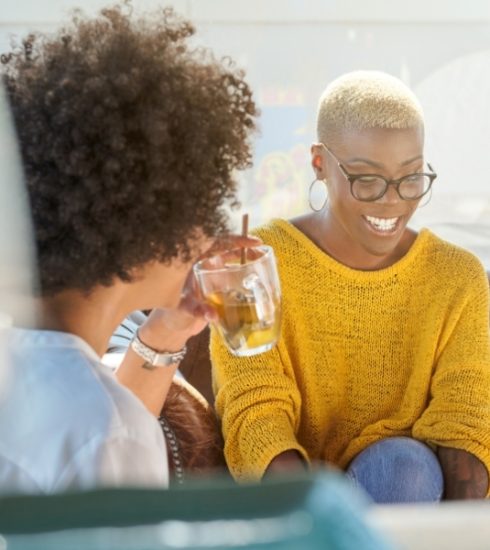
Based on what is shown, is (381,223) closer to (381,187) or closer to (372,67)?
(381,187)

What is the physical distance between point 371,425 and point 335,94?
659 mm

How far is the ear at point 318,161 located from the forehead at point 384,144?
0.09 m

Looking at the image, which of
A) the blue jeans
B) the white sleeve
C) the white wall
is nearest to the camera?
the white sleeve

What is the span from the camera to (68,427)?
1164mm

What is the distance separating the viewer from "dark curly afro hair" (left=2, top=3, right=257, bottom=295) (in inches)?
50.6

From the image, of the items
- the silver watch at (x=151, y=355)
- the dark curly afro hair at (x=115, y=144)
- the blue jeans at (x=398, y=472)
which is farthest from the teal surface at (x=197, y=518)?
the blue jeans at (x=398, y=472)

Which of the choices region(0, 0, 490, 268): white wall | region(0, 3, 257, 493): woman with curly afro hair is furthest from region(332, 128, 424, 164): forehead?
region(0, 0, 490, 268): white wall

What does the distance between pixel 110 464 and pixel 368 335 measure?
3.86 feet

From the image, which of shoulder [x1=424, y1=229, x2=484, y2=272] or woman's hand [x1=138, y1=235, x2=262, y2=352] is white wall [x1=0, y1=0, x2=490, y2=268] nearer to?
shoulder [x1=424, y1=229, x2=484, y2=272]

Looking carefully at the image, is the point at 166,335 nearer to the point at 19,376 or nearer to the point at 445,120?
the point at 19,376

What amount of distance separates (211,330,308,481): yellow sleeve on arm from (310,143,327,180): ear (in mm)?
374

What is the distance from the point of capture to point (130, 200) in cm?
130

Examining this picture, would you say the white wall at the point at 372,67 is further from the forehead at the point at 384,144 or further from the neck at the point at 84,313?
the neck at the point at 84,313

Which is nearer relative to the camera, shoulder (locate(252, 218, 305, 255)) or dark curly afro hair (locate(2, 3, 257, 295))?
dark curly afro hair (locate(2, 3, 257, 295))
